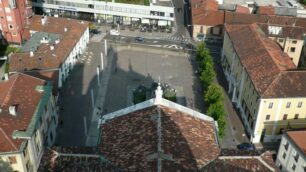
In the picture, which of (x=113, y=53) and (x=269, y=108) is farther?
(x=113, y=53)

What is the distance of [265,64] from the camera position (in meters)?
74.6

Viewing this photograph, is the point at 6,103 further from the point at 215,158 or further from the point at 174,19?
the point at 174,19

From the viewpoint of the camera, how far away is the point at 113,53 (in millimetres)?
104062

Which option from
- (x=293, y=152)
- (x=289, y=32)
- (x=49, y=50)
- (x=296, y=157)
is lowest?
(x=296, y=157)

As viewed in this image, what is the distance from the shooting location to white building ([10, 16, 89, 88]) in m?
80.6

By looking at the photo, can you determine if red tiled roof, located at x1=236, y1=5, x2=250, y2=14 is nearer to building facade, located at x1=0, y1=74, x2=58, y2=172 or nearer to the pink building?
the pink building

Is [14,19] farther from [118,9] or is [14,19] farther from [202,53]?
[202,53]

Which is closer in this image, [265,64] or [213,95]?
[265,64]

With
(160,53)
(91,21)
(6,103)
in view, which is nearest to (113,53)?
(160,53)

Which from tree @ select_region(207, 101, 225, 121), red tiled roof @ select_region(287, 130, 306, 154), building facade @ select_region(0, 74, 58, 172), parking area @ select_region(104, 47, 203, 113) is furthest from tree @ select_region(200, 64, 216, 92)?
building facade @ select_region(0, 74, 58, 172)

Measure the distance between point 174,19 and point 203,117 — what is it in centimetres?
7920

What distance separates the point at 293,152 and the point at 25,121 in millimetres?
43524

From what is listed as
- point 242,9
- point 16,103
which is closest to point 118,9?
point 242,9

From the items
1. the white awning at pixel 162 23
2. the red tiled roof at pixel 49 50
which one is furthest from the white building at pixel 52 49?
the white awning at pixel 162 23
